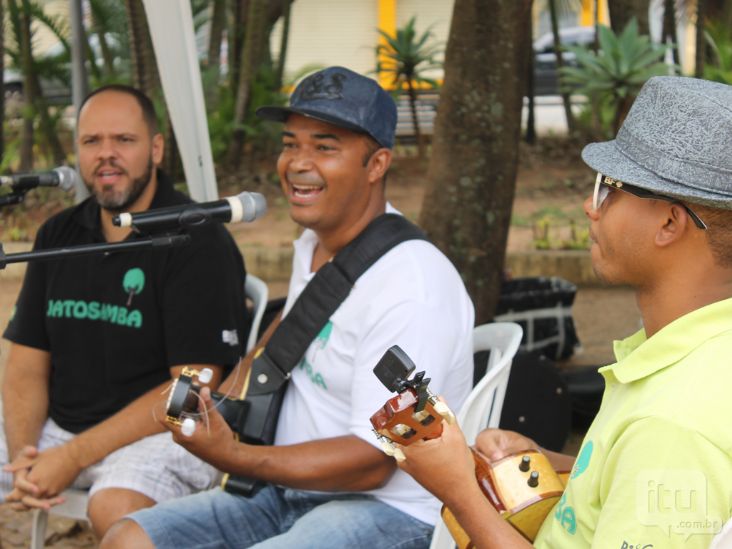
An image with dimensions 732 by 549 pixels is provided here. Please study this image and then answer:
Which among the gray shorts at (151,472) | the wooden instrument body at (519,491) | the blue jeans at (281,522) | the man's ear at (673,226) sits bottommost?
the gray shorts at (151,472)

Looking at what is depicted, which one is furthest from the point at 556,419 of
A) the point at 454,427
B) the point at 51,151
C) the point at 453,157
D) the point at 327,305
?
the point at 51,151

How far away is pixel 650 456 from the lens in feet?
5.54

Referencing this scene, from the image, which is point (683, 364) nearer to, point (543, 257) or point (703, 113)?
point (703, 113)

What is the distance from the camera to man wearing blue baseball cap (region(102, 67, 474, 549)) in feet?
8.92

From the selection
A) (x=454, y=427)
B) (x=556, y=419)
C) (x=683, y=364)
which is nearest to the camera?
(x=683, y=364)

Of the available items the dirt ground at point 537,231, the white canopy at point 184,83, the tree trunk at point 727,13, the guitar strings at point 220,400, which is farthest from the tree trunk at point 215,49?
the guitar strings at point 220,400

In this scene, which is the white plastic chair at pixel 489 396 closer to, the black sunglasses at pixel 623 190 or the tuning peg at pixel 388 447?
the tuning peg at pixel 388 447

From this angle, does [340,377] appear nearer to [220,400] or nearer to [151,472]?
[220,400]

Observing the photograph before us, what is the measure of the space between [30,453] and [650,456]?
Result: 7.36 feet

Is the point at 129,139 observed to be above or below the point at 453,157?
above

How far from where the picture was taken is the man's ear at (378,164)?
3.14 m

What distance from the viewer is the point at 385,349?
2717 mm

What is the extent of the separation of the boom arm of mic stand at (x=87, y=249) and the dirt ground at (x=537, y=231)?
7.23 feet

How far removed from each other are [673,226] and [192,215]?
1.12 meters
